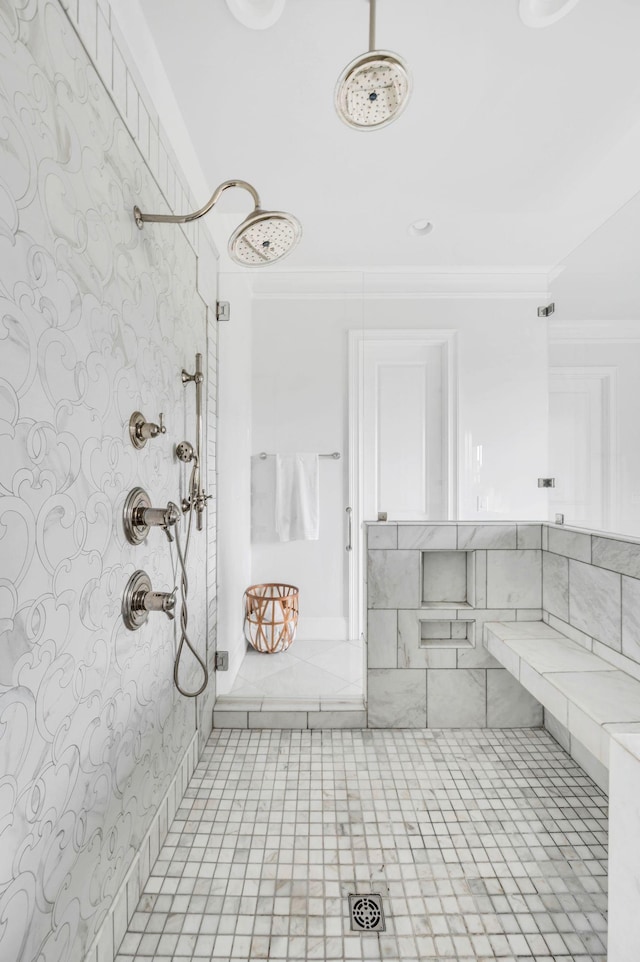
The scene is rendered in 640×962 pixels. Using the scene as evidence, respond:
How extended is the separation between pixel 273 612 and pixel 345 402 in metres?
0.97

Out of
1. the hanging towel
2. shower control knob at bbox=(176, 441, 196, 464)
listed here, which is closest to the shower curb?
the hanging towel

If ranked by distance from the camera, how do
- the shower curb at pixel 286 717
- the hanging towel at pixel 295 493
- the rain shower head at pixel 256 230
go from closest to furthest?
the rain shower head at pixel 256 230
the hanging towel at pixel 295 493
the shower curb at pixel 286 717

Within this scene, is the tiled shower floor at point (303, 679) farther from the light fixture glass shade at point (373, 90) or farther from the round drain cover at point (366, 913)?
the light fixture glass shade at point (373, 90)

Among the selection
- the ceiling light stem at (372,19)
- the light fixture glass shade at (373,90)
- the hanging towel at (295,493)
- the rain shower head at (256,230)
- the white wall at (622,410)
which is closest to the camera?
the light fixture glass shade at (373,90)

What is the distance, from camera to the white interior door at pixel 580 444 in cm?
171

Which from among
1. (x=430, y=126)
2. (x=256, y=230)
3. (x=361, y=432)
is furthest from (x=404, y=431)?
(x=430, y=126)

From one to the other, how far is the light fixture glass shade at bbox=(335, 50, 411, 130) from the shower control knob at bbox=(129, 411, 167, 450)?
3.09 feet

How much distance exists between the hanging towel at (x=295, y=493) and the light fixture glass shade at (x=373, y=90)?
1.15 m

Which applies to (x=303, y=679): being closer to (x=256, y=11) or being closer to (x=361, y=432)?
(x=361, y=432)

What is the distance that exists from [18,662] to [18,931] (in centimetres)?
44

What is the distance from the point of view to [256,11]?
1232 mm

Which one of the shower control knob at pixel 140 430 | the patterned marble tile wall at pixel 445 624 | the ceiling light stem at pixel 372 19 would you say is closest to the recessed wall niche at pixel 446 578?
the patterned marble tile wall at pixel 445 624

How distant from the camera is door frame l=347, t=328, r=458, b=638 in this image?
1968 mm

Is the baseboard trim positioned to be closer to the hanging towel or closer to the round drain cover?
the round drain cover
